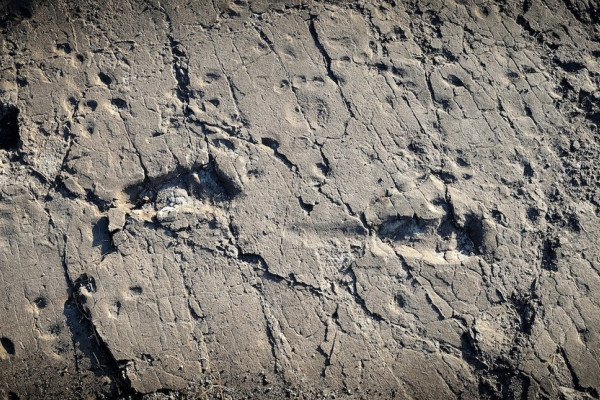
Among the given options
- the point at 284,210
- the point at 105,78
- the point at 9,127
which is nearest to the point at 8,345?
the point at 9,127

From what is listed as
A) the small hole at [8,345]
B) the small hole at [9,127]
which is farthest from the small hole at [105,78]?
the small hole at [8,345]

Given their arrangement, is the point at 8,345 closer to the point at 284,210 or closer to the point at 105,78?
the point at 105,78

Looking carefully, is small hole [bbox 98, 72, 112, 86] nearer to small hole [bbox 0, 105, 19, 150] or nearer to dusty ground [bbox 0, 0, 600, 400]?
dusty ground [bbox 0, 0, 600, 400]

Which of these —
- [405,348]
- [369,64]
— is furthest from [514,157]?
[405,348]

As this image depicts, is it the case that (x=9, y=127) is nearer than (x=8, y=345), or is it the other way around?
(x=8, y=345)

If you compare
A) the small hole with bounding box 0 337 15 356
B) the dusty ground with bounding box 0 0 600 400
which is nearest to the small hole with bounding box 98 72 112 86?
the dusty ground with bounding box 0 0 600 400

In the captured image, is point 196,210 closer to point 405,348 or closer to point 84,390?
point 84,390
